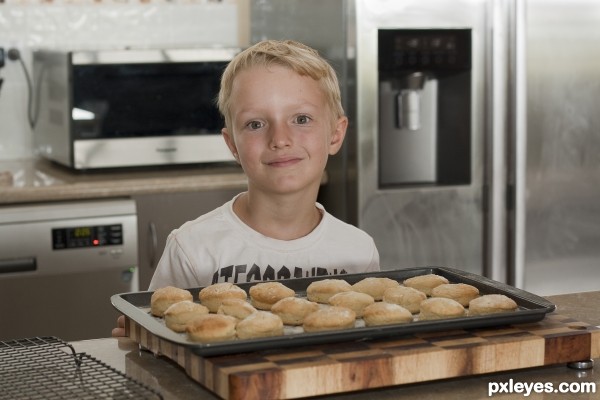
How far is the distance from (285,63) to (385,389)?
2.43ft

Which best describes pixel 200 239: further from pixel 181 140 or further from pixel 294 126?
pixel 181 140

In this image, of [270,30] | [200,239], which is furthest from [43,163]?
[200,239]

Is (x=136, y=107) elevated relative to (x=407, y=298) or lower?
elevated

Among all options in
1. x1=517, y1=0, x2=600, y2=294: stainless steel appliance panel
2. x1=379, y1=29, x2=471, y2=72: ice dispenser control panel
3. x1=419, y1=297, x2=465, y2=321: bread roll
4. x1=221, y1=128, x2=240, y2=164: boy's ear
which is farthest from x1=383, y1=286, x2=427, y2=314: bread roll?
x1=517, y1=0, x2=600, y2=294: stainless steel appliance panel

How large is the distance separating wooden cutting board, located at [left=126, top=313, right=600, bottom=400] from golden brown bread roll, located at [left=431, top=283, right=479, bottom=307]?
0.27 ft

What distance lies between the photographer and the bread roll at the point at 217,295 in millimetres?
1354

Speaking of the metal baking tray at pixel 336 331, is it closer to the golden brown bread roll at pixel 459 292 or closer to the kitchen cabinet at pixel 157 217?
the golden brown bread roll at pixel 459 292

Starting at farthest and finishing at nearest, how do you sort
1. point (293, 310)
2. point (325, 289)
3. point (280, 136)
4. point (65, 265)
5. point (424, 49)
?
point (424, 49)
point (65, 265)
point (280, 136)
point (325, 289)
point (293, 310)

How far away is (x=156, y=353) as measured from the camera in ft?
4.39

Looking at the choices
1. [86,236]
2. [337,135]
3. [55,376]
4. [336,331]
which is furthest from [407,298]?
[86,236]

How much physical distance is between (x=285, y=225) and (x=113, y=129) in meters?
1.25

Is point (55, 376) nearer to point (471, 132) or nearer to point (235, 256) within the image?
point (235, 256)

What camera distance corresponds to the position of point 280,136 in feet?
5.85

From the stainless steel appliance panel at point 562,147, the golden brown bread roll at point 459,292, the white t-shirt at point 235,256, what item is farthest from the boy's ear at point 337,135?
the stainless steel appliance panel at point 562,147
